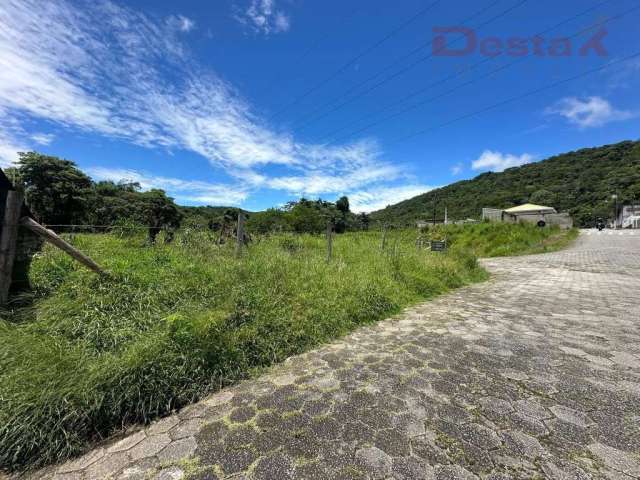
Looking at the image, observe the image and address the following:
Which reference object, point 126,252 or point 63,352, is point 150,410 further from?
point 126,252

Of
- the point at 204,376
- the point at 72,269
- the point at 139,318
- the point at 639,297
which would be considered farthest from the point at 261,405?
the point at 639,297

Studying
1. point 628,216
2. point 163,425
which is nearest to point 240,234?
point 163,425

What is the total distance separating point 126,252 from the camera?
4.26 metres

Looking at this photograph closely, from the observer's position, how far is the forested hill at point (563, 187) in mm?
37094

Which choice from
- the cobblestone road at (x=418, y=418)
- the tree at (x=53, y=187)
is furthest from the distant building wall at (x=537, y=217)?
the tree at (x=53, y=187)

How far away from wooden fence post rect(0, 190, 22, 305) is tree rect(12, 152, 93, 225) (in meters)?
28.4

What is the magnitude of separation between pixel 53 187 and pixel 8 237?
29.8m

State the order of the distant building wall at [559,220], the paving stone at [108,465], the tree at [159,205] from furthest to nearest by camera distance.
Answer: the tree at [159,205] < the distant building wall at [559,220] < the paving stone at [108,465]

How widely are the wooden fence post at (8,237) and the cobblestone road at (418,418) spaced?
1.92 metres

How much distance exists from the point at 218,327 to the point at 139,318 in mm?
790

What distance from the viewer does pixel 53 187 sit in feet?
77.5

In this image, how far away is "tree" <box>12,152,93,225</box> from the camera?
75.6 ft

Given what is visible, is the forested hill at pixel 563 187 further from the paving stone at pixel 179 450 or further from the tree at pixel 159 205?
the paving stone at pixel 179 450

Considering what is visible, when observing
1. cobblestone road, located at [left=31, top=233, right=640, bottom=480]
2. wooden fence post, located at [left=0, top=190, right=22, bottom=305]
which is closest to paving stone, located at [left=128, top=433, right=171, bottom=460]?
cobblestone road, located at [left=31, top=233, right=640, bottom=480]
